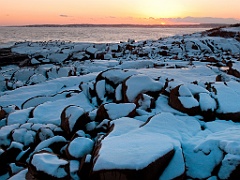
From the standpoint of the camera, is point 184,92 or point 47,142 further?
point 184,92

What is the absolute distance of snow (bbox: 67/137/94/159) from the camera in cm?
501

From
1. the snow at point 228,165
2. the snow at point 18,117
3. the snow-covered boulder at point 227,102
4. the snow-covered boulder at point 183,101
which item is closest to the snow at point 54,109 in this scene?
the snow at point 18,117

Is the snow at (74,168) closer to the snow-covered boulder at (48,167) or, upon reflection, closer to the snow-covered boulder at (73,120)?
the snow-covered boulder at (48,167)

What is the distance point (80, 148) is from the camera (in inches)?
200

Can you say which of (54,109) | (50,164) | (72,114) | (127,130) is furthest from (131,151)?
(54,109)

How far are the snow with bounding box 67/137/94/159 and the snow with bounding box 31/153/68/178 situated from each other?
0.25m

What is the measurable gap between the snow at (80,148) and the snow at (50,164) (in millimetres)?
249

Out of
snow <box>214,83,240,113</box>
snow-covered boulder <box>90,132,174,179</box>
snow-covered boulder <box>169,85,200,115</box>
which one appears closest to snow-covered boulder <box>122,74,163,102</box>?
snow-covered boulder <box>169,85,200,115</box>

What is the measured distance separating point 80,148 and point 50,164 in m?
0.66

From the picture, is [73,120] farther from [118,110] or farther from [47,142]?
[118,110]

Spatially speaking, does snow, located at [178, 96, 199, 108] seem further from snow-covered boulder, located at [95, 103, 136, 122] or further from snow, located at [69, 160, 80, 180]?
snow, located at [69, 160, 80, 180]

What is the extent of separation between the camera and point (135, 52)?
68.8 ft

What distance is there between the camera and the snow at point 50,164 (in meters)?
4.60

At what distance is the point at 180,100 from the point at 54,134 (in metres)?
3.36
